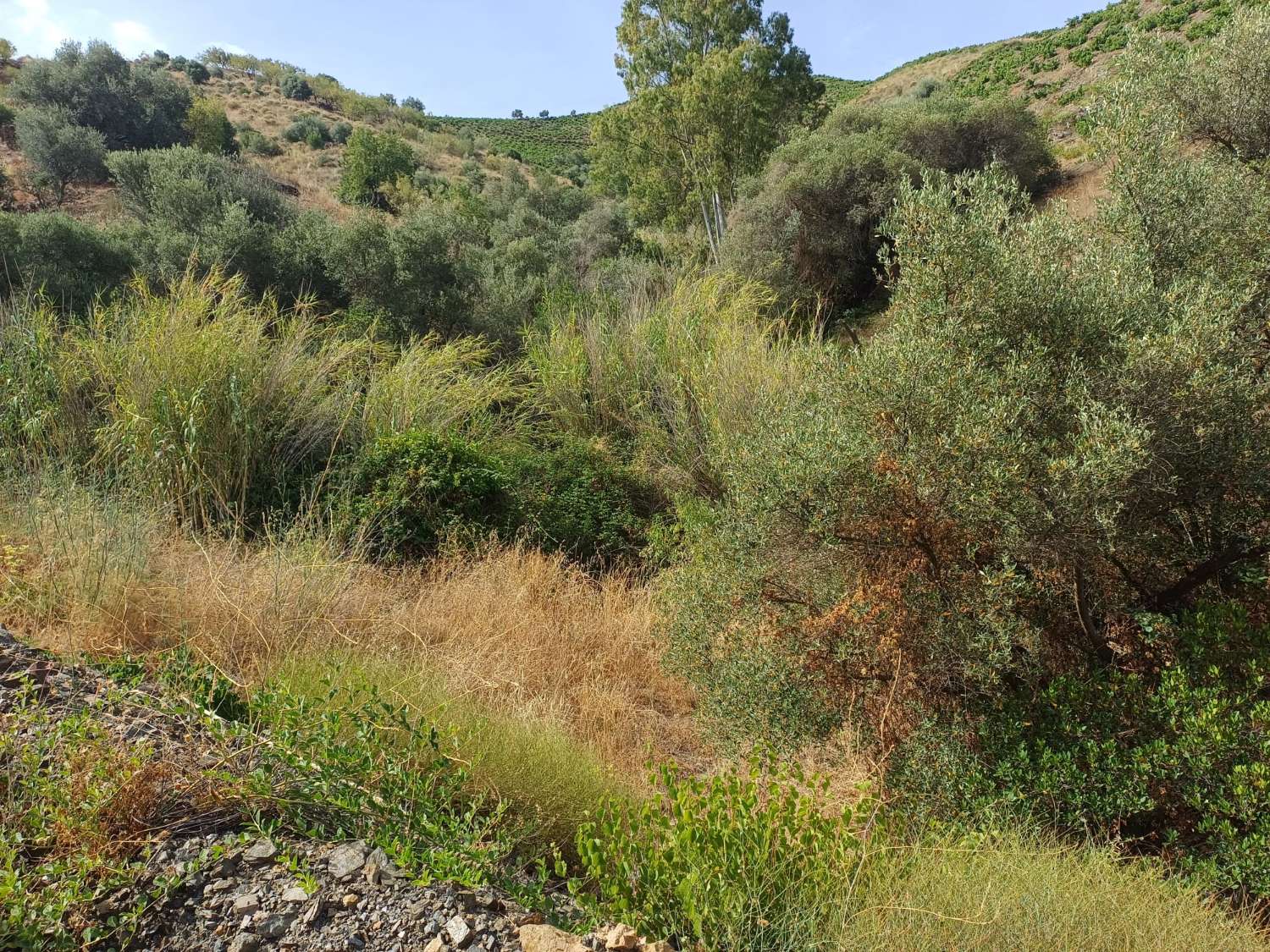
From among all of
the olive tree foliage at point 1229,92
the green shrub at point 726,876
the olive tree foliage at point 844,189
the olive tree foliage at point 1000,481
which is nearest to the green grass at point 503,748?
the green shrub at point 726,876

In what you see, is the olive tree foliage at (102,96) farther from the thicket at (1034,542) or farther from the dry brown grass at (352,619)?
the thicket at (1034,542)

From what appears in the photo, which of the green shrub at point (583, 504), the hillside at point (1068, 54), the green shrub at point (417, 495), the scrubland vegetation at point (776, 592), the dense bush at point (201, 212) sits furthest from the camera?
the hillside at point (1068, 54)

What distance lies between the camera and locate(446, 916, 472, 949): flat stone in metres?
1.89

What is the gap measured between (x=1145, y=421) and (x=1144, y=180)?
2.00 meters

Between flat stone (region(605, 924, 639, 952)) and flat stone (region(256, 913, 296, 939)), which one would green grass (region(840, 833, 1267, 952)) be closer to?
flat stone (region(605, 924, 639, 952))

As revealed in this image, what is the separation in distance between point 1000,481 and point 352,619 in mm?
3444

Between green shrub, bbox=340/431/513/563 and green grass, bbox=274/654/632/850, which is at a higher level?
green shrub, bbox=340/431/513/563

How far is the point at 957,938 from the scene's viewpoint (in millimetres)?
1962

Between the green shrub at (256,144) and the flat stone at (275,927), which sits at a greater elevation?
the green shrub at (256,144)

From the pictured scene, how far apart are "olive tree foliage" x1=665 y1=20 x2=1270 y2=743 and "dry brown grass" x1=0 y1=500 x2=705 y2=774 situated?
881 millimetres

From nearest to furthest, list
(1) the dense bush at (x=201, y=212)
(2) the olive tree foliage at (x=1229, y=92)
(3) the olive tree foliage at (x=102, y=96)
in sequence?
(2) the olive tree foliage at (x=1229, y=92)
(1) the dense bush at (x=201, y=212)
(3) the olive tree foliage at (x=102, y=96)

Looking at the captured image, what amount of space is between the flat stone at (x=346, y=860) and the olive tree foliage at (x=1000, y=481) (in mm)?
1870

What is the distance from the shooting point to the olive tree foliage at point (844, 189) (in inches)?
532

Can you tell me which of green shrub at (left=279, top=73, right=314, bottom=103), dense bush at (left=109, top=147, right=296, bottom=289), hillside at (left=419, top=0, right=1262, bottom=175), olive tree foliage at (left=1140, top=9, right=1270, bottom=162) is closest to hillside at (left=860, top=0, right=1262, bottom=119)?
hillside at (left=419, top=0, right=1262, bottom=175)
